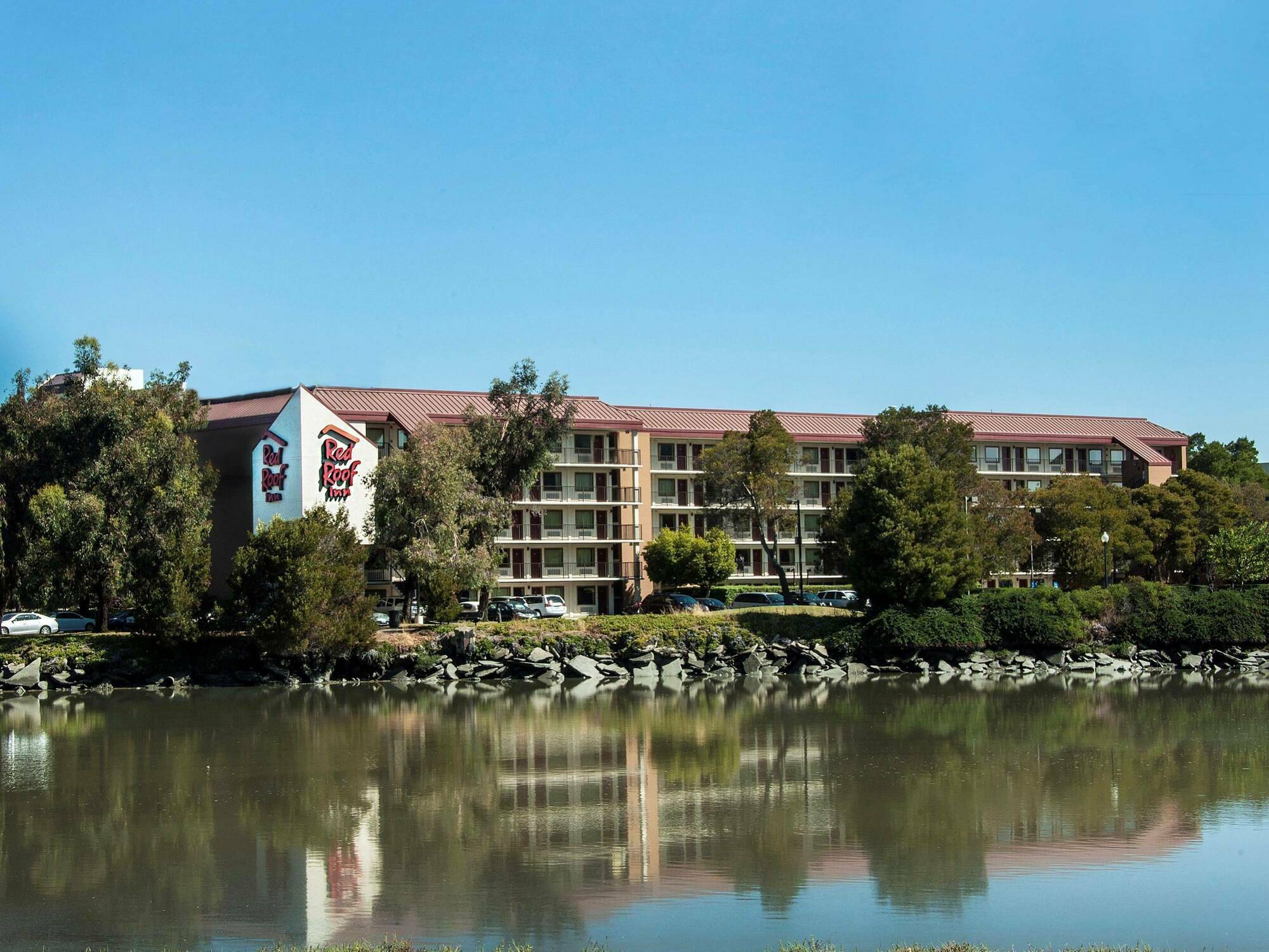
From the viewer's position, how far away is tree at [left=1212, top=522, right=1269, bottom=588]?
61.5m

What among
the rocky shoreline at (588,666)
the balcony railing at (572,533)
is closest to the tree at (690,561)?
the balcony railing at (572,533)

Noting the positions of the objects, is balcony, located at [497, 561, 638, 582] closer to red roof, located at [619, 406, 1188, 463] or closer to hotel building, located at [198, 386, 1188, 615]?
hotel building, located at [198, 386, 1188, 615]

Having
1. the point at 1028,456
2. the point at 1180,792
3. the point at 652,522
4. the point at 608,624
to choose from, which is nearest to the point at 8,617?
the point at 608,624

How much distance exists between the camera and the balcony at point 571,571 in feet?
254

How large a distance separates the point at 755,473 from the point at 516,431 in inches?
521

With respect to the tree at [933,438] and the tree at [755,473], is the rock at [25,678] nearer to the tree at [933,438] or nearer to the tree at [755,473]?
the tree at [755,473]

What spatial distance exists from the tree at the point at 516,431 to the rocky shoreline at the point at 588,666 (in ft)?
22.3

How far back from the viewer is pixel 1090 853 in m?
19.2

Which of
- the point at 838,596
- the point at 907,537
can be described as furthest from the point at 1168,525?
the point at 907,537

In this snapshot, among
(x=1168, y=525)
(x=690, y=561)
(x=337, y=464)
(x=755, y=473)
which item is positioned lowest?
(x=690, y=561)

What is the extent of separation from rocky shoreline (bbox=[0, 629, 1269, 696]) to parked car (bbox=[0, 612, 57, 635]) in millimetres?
14180

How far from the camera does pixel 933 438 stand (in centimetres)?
6844

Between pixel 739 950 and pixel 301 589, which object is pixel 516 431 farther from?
pixel 739 950

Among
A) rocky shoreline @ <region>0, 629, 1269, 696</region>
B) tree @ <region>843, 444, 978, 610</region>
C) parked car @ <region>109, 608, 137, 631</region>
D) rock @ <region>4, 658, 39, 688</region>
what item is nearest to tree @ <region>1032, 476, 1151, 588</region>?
rocky shoreline @ <region>0, 629, 1269, 696</region>
